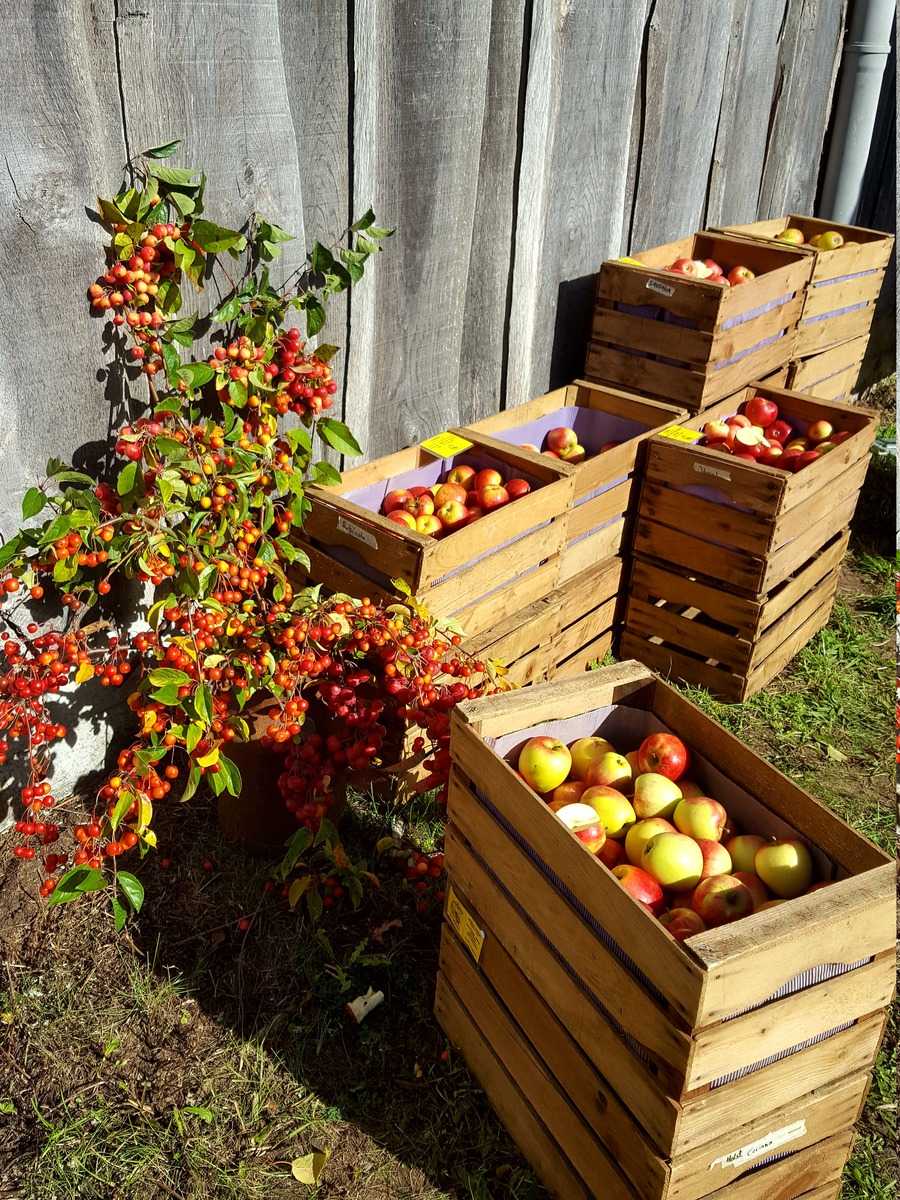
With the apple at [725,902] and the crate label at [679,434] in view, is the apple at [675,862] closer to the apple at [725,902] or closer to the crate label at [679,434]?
the apple at [725,902]

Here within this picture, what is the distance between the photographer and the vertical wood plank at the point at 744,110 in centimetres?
446

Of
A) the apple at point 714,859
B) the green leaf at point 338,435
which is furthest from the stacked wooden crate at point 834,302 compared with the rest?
the apple at point 714,859

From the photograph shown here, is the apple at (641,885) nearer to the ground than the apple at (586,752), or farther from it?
nearer to the ground

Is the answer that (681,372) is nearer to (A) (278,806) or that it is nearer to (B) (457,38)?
(B) (457,38)

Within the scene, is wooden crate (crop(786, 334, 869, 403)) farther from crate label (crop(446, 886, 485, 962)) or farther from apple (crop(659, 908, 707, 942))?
apple (crop(659, 908, 707, 942))

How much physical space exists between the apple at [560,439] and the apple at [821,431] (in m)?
0.91

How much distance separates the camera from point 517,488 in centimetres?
317

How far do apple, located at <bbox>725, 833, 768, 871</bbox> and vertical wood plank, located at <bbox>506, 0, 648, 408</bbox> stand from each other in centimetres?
224

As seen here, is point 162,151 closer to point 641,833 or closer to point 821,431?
point 641,833

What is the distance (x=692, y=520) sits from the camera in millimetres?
3557

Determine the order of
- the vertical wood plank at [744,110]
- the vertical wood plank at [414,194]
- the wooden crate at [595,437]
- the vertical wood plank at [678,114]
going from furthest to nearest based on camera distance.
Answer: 1. the vertical wood plank at [744,110]
2. the vertical wood plank at [678,114]
3. the wooden crate at [595,437]
4. the vertical wood plank at [414,194]

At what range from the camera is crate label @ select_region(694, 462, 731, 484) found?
341 cm

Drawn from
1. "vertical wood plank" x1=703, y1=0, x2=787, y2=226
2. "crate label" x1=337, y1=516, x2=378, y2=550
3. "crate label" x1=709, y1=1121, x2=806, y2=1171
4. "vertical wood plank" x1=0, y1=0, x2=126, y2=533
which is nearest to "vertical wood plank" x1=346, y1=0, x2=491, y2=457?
"crate label" x1=337, y1=516, x2=378, y2=550

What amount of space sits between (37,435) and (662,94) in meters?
2.81
